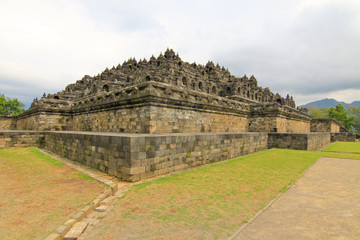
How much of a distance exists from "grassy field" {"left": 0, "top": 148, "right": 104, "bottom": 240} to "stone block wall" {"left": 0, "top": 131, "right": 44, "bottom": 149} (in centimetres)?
713

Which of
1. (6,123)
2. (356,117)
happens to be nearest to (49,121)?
(6,123)

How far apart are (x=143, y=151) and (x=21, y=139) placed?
11705 millimetres

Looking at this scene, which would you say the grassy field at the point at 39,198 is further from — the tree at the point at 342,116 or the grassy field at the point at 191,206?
the tree at the point at 342,116

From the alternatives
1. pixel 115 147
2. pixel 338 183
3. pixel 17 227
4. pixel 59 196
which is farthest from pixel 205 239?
pixel 338 183

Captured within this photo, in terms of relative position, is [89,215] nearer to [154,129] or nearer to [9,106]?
[154,129]

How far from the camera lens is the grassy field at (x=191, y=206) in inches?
108

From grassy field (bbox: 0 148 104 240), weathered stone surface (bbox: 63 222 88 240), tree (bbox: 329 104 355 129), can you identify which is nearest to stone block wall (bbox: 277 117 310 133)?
grassy field (bbox: 0 148 104 240)

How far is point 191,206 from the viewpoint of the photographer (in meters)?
3.60

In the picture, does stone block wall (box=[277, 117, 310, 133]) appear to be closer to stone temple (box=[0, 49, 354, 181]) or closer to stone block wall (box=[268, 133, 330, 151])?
stone temple (box=[0, 49, 354, 181])

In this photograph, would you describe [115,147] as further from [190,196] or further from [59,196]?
[190,196]

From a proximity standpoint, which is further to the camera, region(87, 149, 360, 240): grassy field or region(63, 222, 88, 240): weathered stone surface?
region(87, 149, 360, 240): grassy field

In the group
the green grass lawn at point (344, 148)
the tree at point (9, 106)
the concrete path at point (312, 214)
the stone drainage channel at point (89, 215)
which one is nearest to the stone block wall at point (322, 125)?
the green grass lawn at point (344, 148)

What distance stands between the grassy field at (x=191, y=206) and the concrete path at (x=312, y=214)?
24 cm

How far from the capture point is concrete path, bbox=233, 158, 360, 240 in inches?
105
